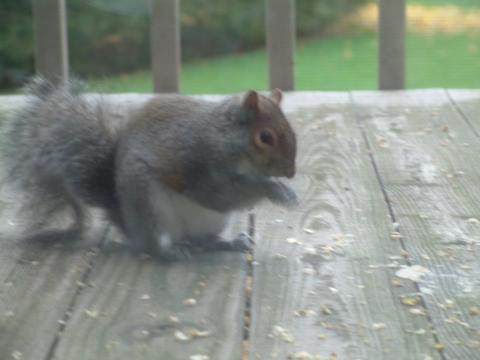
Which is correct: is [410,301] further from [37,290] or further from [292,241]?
[37,290]

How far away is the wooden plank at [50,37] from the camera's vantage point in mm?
3756

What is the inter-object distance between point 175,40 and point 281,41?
1.20 feet

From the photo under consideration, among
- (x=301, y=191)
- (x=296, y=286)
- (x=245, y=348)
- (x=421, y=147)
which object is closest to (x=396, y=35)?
(x=421, y=147)

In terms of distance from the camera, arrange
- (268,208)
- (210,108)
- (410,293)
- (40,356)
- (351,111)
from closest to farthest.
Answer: (40,356) → (410,293) → (210,108) → (268,208) → (351,111)

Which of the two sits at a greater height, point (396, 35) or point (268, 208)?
point (396, 35)

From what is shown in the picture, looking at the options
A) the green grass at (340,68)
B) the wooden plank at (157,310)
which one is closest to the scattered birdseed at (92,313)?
the wooden plank at (157,310)

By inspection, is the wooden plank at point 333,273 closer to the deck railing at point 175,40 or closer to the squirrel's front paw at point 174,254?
the squirrel's front paw at point 174,254

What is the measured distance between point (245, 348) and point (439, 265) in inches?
23.6

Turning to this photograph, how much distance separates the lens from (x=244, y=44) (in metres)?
8.76

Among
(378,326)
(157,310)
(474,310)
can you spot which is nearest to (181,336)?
(157,310)

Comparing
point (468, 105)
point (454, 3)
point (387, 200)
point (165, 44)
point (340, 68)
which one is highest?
point (165, 44)

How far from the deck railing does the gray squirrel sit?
1.20m

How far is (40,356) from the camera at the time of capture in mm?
1905

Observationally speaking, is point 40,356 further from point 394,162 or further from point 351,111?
point 351,111
